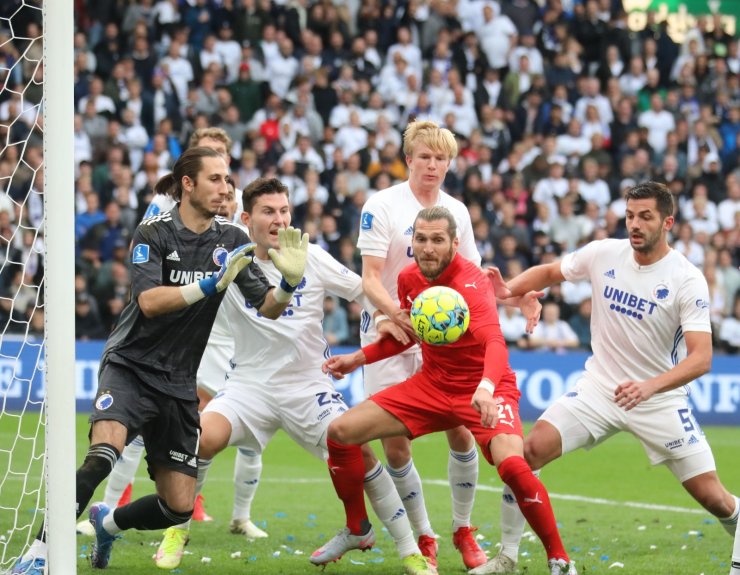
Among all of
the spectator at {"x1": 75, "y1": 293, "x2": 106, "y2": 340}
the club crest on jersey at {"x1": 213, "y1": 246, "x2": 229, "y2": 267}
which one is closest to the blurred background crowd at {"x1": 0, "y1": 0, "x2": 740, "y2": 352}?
the spectator at {"x1": 75, "y1": 293, "x2": 106, "y2": 340}

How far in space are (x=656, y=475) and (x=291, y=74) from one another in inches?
446

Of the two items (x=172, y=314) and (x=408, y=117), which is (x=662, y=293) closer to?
(x=172, y=314)

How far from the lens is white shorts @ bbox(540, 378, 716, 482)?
793 centimetres

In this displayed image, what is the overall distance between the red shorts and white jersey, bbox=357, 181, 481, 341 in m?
0.97

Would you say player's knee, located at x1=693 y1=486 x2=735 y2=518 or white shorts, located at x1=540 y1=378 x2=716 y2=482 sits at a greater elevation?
white shorts, located at x1=540 y1=378 x2=716 y2=482

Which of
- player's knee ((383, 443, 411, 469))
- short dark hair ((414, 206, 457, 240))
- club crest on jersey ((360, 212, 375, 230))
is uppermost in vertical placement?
club crest on jersey ((360, 212, 375, 230))

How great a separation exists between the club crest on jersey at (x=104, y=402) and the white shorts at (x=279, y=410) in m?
1.27

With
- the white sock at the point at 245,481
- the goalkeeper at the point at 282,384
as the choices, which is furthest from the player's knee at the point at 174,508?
the white sock at the point at 245,481

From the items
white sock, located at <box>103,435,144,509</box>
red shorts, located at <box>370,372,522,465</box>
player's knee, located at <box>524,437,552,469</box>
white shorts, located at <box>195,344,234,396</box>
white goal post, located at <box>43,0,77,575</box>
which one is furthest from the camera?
white shorts, located at <box>195,344,234,396</box>

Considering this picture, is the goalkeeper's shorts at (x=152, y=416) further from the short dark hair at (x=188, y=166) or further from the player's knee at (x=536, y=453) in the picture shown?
the player's knee at (x=536, y=453)

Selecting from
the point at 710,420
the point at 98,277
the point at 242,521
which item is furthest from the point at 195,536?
the point at 710,420

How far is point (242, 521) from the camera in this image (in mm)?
9227

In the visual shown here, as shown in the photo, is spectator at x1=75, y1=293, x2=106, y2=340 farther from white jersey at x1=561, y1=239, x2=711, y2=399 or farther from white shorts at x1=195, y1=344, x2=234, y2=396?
white jersey at x1=561, y1=239, x2=711, y2=399

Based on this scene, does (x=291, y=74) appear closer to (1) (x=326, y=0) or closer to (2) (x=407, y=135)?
(1) (x=326, y=0)
